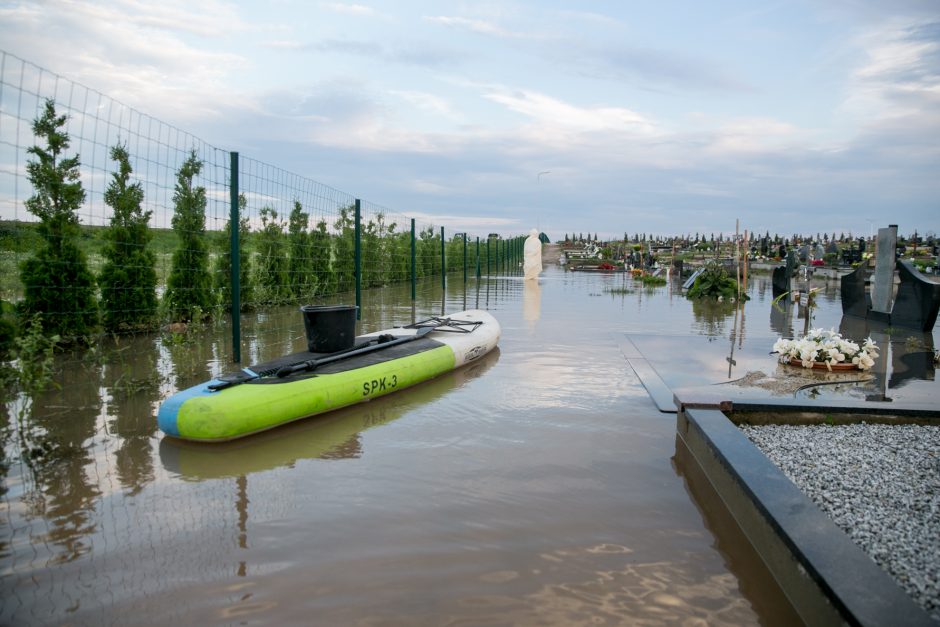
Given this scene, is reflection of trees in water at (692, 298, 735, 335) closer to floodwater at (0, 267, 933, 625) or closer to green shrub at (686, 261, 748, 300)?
green shrub at (686, 261, 748, 300)

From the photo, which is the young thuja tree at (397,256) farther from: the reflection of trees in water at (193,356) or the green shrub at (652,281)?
the reflection of trees in water at (193,356)

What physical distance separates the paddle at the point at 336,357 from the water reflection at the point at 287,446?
0.43 m

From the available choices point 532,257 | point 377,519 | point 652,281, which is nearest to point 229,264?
point 377,519

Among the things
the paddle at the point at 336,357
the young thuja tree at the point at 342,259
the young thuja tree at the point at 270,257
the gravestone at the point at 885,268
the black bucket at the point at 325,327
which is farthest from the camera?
the young thuja tree at the point at 342,259

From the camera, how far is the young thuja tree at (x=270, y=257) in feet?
38.5

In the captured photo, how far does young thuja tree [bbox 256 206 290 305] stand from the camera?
11742mm

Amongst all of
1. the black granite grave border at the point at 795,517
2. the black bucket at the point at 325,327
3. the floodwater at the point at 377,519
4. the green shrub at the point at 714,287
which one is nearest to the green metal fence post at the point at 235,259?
the floodwater at the point at 377,519

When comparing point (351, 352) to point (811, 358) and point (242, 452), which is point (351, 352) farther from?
point (811, 358)

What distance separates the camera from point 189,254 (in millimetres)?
9336

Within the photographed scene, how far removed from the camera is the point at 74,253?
7.12m

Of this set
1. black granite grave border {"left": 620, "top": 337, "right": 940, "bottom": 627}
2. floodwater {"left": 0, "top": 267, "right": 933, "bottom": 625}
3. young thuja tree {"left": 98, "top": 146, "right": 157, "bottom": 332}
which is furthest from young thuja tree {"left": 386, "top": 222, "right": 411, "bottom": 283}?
black granite grave border {"left": 620, "top": 337, "right": 940, "bottom": 627}

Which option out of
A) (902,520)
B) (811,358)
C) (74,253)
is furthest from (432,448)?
(74,253)

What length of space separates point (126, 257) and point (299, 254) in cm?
490

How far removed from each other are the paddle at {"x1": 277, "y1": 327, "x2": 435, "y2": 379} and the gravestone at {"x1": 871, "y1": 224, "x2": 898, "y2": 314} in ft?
29.2
